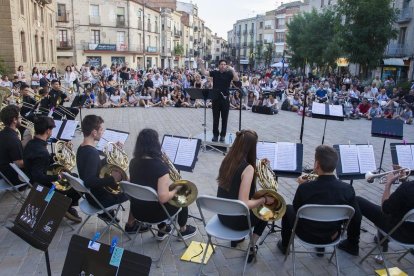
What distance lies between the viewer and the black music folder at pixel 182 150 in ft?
15.3

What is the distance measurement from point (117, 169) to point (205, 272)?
152 centimetres

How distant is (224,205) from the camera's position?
313 centimetres

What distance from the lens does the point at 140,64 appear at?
161ft

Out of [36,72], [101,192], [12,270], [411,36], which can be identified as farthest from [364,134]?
[411,36]

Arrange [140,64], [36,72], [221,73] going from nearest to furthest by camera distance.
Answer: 1. [221,73]
2. [36,72]
3. [140,64]

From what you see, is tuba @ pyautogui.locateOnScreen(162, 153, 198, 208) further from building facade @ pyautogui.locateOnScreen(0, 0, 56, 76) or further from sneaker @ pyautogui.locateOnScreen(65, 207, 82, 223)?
building facade @ pyautogui.locateOnScreen(0, 0, 56, 76)

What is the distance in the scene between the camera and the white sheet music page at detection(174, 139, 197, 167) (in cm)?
467

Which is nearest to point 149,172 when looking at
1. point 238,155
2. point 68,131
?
point 238,155

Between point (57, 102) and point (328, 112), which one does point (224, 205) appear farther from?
point (57, 102)

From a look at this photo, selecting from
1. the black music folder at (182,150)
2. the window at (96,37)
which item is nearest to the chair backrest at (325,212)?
the black music folder at (182,150)

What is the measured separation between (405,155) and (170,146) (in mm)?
3320

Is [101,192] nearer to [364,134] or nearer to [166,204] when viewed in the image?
[166,204]

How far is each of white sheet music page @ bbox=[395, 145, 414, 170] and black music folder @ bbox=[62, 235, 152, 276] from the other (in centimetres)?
423

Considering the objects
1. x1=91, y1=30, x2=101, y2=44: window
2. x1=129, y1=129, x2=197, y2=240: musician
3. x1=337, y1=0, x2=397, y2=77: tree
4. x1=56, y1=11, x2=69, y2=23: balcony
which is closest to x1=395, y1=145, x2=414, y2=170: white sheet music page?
x1=129, y1=129, x2=197, y2=240: musician
